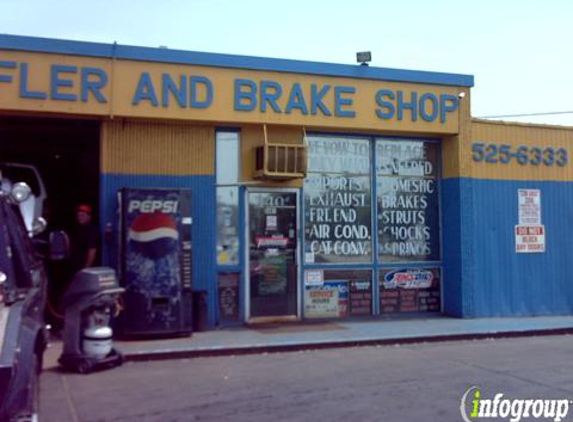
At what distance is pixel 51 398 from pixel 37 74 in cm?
550

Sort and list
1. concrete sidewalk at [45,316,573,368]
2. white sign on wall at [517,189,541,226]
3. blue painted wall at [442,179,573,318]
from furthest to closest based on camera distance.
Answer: white sign on wall at [517,189,541,226]
blue painted wall at [442,179,573,318]
concrete sidewalk at [45,316,573,368]

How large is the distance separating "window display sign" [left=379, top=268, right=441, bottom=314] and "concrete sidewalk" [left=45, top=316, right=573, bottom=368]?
42cm

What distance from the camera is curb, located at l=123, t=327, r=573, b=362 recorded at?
9.85 m

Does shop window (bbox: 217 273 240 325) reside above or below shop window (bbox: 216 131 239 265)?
below

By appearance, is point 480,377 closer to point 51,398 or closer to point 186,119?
point 51,398

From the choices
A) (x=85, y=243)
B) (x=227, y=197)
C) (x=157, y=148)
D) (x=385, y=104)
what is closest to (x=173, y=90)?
(x=157, y=148)

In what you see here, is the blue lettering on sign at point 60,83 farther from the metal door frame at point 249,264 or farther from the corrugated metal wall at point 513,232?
the corrugated metal wall at point 513,232

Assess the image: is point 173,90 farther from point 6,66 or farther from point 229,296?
point 229,296

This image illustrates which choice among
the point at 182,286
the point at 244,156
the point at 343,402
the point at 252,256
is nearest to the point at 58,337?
the point at 182,286

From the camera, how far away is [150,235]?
36.0ft

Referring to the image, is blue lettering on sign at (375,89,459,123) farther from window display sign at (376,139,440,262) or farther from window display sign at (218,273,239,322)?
window display sign at (218,273,239,322)

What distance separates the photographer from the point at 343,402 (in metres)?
7.21

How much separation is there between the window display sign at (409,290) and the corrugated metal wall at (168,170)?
3.42 m

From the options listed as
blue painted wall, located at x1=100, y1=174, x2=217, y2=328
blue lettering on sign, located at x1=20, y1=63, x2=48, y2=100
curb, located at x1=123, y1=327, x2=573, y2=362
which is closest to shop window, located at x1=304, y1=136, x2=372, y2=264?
blue painted wall, located at x1=100, y1=174, x2=217, y2=328
